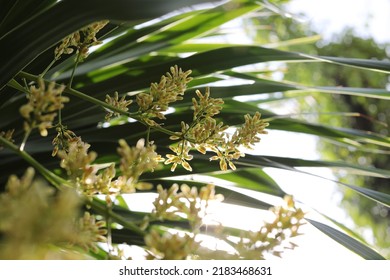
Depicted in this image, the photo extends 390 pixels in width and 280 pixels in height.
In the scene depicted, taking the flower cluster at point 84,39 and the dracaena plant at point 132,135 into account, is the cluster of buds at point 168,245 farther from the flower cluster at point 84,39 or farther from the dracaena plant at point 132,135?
the flower cluster at point 84,39

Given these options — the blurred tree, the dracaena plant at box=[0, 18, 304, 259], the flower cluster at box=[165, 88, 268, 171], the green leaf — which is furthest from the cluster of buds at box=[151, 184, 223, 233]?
the blurred tree

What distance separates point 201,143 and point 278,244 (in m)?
0.16

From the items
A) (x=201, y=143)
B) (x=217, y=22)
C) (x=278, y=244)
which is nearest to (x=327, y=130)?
(x=217, y=22)

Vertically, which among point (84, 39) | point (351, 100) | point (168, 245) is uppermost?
point (351, 100)

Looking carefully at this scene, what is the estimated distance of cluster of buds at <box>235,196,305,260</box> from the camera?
31 cm

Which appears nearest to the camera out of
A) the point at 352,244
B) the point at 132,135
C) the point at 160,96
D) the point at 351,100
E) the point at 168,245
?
the point at 168,245

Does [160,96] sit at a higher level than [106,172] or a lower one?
higher

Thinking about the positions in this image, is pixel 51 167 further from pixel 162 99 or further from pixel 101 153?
pixel 162 99

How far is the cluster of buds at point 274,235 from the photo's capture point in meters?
0.31

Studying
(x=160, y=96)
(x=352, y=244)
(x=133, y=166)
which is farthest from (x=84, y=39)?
(x=352, y=244)

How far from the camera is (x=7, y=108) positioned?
76cm

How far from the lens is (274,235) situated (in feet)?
1.05

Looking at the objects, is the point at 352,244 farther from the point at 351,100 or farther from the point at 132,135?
the point at 351,100

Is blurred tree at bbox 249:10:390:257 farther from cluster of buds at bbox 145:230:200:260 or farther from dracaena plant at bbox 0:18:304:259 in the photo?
cluster of buds at bbox 145:230:200:260
